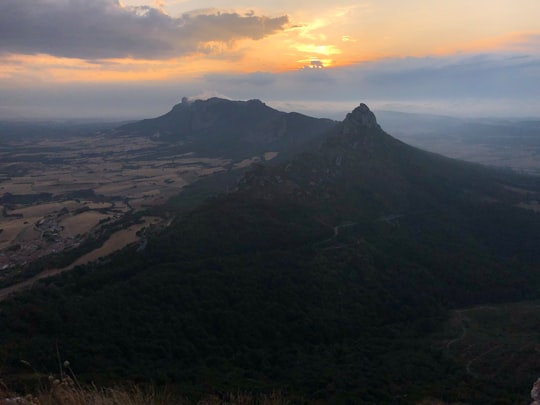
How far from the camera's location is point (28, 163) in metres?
152

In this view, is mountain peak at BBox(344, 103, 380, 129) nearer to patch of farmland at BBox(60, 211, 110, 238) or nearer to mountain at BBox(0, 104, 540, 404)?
mountain at BBox(0, 104, 540, 404)

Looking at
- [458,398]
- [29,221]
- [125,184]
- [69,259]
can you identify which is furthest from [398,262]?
[125,184]

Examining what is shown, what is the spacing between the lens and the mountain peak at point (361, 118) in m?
85.5

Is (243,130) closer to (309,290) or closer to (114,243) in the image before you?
(114,243)

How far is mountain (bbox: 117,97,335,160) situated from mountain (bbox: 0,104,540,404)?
6833cm

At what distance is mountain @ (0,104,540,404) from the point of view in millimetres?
26969

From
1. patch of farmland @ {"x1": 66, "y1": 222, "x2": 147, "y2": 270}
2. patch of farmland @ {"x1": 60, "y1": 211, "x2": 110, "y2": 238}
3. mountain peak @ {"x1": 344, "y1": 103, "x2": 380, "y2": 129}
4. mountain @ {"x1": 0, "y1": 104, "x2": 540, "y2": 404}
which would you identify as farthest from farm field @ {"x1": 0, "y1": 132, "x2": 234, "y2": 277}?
mountain peak @ {"x1": 344, "y1": 103, "x2": 380, "y2": 129}

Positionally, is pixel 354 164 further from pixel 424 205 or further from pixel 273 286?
pixel 273 286

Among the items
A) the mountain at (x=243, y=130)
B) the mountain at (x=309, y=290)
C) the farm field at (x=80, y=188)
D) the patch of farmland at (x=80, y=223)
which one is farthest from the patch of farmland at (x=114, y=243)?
the mountain at (x=243, y=130)

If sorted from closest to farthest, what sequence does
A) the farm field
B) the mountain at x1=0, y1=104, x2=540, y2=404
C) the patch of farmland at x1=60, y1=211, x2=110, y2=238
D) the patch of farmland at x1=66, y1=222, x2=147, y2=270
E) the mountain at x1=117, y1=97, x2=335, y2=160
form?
the mountain at x1=0, y1=104, x2=540, y2=404
the patch of farmland at x1=66, y1=222, x2=147, y2=270
the farm field
the patch of farmland at x1=60, y1=211, x2=110, y2=238
the mountain at x1=117, y1=97, x2=335, y2=160

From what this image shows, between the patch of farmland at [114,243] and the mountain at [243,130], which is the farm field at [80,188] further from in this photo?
the mountain at [243,130]

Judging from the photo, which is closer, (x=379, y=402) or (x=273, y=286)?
(x=379, y=402)

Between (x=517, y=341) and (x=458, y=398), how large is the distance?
592 inches

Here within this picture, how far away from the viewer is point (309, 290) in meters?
43.4
